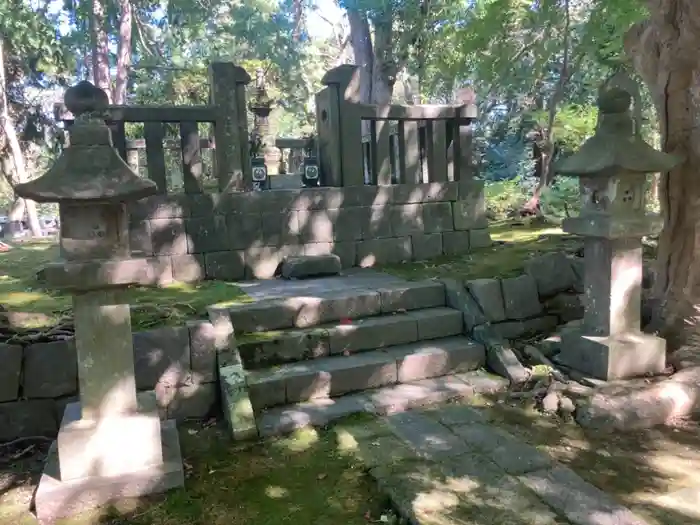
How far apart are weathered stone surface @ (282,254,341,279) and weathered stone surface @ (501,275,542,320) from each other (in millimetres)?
2303

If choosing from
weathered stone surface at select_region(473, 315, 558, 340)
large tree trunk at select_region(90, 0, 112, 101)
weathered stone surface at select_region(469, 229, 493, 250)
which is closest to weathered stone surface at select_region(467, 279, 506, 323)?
weathered stone surface at select_region(473, 315, 558, 340)

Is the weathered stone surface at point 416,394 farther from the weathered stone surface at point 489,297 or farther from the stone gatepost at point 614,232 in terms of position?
the stone gatepost at point 614,232

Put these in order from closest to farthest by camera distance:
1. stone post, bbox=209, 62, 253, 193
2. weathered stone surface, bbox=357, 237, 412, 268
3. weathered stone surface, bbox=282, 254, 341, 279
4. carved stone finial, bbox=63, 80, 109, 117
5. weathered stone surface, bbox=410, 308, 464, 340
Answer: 1. carved stone finial, bbox=63, 80, 109, 117
2. weathered stone surface, bbox=410, 308, 464, 340
3. stone post, bbox=209, 62, 253, 193
4. weathered stone surface, bbox=282, 254, 341, 279
5. weathered stone surface, bbox=357, 237, 412, 268

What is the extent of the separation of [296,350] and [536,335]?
9.48 feet

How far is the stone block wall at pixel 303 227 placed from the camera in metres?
7.32

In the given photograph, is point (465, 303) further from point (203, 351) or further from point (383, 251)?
point (203, 351)

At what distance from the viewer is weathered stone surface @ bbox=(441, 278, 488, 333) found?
6068 mm

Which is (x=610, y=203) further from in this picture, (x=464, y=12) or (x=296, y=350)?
(x=464, y=12)

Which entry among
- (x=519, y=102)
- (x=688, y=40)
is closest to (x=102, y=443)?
(x=688, y=40)

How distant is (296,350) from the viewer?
552cm

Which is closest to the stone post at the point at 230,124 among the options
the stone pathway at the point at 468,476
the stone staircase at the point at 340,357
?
the stone staircase at the point at 340,357

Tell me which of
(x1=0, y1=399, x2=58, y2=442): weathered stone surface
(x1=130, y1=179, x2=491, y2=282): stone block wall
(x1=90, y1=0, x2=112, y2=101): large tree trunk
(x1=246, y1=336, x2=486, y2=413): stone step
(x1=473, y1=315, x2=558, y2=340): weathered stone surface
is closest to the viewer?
(x1=0, y1=399, x2=58, y2=442): weathered stone surface

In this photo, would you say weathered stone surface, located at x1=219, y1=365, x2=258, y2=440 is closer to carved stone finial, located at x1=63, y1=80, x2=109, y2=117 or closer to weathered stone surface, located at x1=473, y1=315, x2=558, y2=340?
carved stone finial, located at x1=63, y1=80, x2=109, y2=117

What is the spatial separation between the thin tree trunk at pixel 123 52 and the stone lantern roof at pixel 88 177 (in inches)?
619
